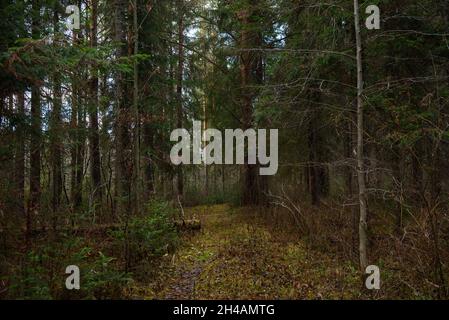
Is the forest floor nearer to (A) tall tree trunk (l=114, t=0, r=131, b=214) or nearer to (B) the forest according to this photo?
(B) the forest

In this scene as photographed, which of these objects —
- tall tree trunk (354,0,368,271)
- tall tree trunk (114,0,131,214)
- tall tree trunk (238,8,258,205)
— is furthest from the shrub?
tall tree trunk (238,8,258,205)

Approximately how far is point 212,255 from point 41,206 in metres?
4.06

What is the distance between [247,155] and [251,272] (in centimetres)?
780

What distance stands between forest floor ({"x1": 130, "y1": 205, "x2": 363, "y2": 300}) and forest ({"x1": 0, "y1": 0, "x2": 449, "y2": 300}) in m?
0.05

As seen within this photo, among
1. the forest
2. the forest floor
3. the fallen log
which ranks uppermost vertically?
the forest

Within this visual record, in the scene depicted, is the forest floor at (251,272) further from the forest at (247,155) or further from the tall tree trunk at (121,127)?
the tall tree trunk at (121,127)

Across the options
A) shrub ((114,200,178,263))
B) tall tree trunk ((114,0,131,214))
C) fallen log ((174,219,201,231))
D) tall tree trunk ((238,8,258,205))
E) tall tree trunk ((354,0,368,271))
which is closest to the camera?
tall tree trunk ((354,0,368,271))

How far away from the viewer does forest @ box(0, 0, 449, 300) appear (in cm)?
595

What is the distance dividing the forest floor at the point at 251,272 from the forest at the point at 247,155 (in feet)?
0.17

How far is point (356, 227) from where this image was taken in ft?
26.2

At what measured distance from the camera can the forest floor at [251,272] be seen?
6238 mm

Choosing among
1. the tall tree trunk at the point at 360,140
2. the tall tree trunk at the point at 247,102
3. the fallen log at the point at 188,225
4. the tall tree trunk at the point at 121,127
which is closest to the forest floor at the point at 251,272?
the fallen log at the point at 188,225

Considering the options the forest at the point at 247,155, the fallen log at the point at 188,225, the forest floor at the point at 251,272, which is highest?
the forest at the point at 247,155
